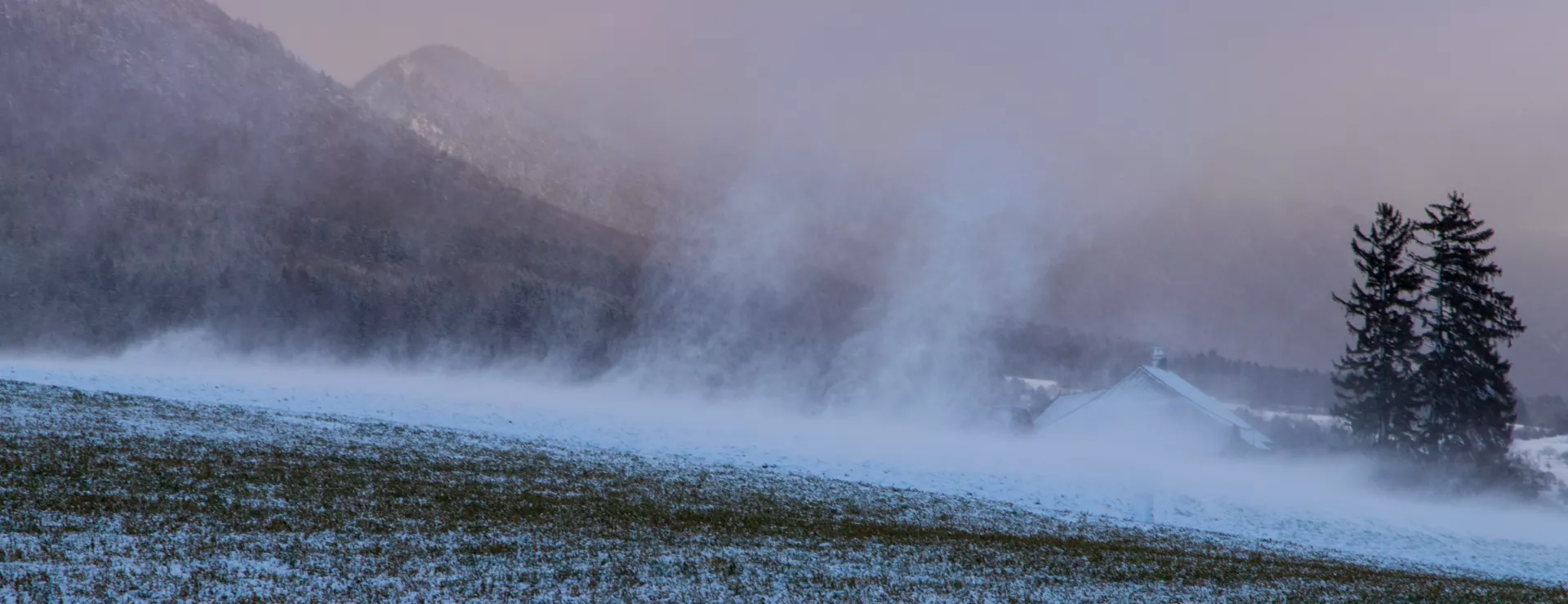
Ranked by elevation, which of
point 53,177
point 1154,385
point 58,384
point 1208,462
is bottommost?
point 58,384

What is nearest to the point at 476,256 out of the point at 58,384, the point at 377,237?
the point at 377,237

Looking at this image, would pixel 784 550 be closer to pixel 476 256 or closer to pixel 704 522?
pixel 704 522

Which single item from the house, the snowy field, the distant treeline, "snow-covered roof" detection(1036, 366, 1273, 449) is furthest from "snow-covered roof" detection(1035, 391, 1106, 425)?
the distant treeline

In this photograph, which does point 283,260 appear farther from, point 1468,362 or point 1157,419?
point 1468,362

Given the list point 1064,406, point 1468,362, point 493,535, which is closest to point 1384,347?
point 1468,362

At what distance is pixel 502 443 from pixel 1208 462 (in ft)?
180

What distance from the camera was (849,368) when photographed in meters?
117

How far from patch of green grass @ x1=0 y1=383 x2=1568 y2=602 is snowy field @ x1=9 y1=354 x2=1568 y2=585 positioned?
6.57 metres

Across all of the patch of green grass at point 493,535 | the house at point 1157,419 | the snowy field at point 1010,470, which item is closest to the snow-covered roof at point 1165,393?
the house at point 1157,419

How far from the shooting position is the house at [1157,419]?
82.7 m

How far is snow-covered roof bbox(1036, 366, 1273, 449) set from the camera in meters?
84.4

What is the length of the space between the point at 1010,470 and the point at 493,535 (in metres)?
34.6

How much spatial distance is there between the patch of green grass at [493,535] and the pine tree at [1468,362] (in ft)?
137

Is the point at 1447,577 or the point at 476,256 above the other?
the point at 476,256
